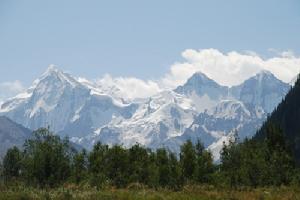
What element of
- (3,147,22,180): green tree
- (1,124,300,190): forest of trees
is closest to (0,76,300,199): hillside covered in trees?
(1,124,300,190): forest of trees

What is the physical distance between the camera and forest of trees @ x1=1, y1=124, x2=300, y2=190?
46.8m

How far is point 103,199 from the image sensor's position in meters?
24.3

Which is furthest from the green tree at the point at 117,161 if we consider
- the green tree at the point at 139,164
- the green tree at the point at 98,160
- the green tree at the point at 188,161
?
the green tree at the point at 188,161

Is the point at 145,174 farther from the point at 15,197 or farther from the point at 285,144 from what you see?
the point at 15,197

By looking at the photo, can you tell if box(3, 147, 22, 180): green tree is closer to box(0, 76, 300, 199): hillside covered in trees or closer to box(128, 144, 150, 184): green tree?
box(0, 76, 300, 199): hillside covered in trees

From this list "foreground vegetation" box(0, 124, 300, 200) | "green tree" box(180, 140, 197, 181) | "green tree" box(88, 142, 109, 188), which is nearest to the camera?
"foreground vegetation" box(0, 124, 300, 200)

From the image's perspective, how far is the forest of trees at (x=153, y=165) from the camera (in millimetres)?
46750

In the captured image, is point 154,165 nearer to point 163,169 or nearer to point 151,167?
point 151,167

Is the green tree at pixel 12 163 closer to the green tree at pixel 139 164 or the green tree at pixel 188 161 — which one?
the green tree at pixel 139 164

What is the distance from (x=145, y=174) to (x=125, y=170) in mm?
2690

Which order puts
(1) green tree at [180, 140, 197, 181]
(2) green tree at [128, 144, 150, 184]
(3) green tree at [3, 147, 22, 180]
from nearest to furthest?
(2) green tree at [128, 144, 150, 184] < (1) green tree at [180, 140, 197, 181] < (3) green tree at [3, 147, 22, 180]

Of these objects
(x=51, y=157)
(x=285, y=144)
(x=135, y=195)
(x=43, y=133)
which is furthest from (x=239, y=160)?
(x=135, y=195)

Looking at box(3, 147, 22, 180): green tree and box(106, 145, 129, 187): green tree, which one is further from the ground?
box(3, 147, 22, 180): green tree

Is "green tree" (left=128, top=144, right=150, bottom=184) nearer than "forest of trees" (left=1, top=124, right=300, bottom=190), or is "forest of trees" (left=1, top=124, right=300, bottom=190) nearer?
"forest of trees" (left=1, top=124, right=300, bottom=190)
